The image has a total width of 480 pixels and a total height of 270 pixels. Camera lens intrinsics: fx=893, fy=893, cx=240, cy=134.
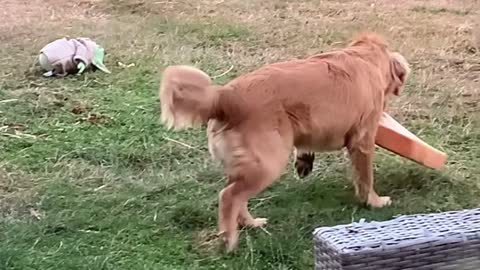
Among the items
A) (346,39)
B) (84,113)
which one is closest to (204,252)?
(84,113)

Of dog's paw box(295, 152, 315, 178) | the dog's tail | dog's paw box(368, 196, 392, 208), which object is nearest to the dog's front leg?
dog's paw box(368, 196, 392, 208)

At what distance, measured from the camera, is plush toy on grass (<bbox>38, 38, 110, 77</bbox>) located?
5320 millimetres

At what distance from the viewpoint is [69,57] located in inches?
211

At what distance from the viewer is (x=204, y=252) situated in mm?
3100

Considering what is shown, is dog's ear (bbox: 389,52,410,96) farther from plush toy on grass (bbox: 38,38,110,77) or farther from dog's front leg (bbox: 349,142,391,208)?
plush toy on grass (bbox: 38,38,110,77)

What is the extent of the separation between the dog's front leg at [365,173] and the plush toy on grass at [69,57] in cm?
231

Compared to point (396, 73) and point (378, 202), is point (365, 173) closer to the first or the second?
point (378, 202)

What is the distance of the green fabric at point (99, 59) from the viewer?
5.43 m

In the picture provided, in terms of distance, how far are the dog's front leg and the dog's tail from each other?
67 centimetres

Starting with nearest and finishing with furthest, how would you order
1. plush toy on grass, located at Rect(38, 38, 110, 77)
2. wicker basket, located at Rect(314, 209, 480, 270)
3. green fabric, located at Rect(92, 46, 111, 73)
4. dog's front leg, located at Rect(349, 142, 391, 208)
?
wicker basket, located at Rect(314, 209, 480, 270)
dog's front leg, located at Rect(349, 142, 391, 208)
plush toy on grass, located at Rect(38, 38, 110, 77)
green fabric, located at Rect(92, 46, 111, 73)

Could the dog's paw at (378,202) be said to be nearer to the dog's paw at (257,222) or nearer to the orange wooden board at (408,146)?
the orange wooden board at (408,146)

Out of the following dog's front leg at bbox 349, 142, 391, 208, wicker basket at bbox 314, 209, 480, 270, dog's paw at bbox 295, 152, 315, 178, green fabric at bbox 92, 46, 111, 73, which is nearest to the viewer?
wicker basket at bbox 314, 209, 480, 270

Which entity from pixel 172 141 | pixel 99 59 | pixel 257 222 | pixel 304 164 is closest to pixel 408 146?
pixel 304 164

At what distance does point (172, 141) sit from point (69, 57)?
142cm
